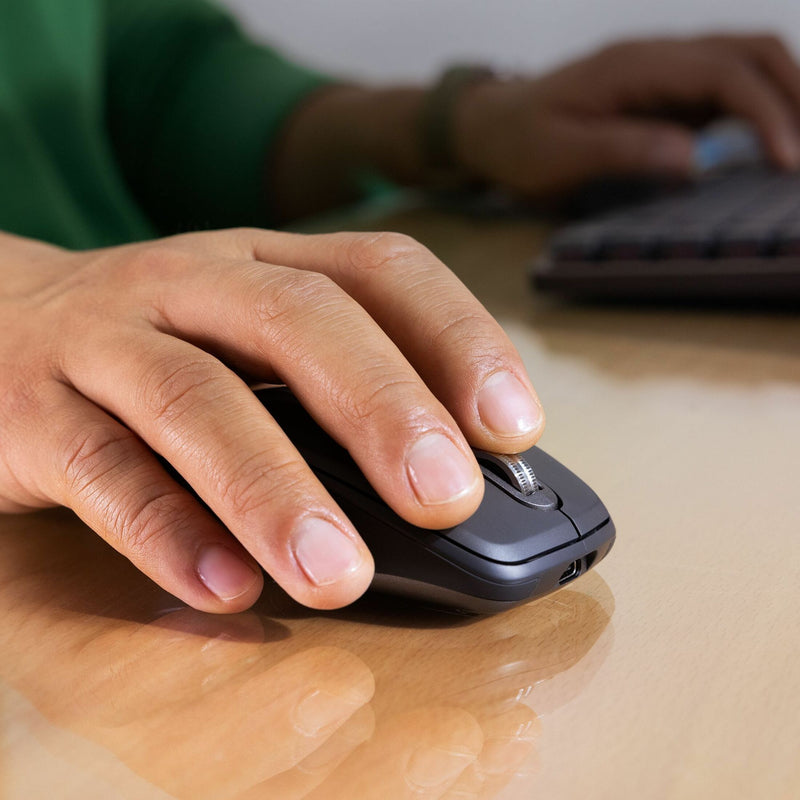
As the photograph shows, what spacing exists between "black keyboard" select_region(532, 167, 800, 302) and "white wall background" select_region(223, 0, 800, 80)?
2.39 feet

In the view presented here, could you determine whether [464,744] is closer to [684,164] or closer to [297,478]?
[297,478]

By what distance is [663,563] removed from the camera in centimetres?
33

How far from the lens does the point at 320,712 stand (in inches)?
10.3

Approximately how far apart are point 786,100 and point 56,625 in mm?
797

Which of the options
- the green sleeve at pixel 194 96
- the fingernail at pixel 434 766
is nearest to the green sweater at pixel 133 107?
the green sleeve at pixel 194 96

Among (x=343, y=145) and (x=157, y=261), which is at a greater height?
(x=157, y=261)

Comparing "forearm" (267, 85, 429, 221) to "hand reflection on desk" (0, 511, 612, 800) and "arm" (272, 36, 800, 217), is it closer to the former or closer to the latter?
"arm" (272, 36, 800, 217)

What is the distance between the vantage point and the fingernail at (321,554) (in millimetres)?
273

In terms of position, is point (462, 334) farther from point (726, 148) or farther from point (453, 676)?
point (726, 148)

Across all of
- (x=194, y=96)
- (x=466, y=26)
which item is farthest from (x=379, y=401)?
(x=466, y=26)

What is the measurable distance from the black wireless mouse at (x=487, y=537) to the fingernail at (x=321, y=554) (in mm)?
22

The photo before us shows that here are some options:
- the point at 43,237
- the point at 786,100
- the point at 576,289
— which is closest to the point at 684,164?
the point at 786,100

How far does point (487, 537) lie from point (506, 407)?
42mm

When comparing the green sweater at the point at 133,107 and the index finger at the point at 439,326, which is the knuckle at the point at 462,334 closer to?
the index finger at the point at 439,326
